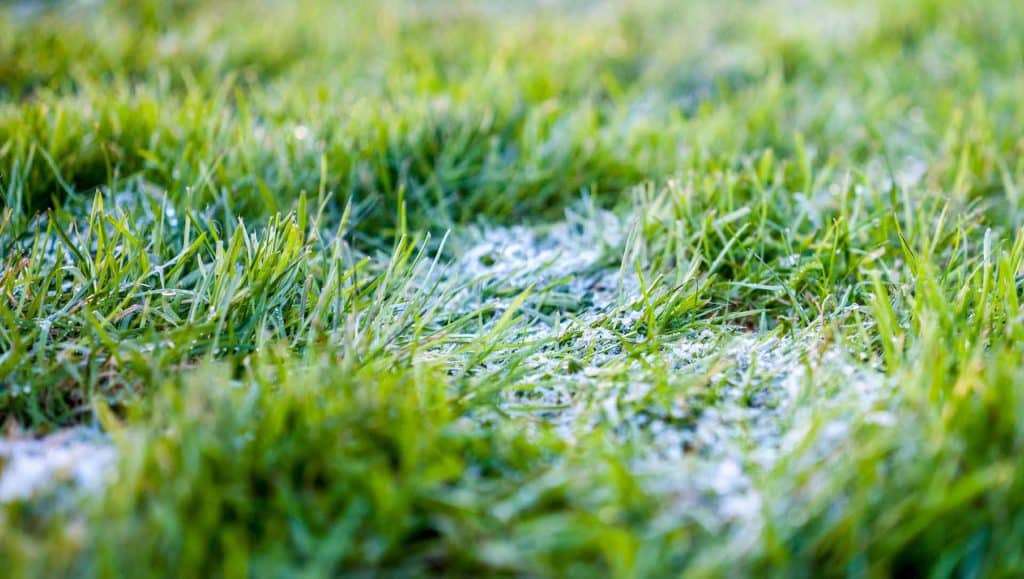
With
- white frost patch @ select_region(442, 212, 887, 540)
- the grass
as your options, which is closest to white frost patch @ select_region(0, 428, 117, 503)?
the grass

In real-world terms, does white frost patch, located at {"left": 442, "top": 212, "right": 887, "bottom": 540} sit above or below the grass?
below

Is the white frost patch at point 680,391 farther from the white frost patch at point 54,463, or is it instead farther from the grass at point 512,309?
the white frost patch at point 54,463

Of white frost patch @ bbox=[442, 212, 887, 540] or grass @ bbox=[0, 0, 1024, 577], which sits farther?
white frost patch @ bbox=[442, 212, 887, 540]

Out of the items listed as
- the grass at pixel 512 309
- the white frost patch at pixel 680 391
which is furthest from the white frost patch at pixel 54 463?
the white frost patch at pixel 680 391

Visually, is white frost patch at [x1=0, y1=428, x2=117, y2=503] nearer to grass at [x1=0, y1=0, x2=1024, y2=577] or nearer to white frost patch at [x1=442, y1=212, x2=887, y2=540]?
grass at [x1=0, y1=0, x2=1024, y2=577]

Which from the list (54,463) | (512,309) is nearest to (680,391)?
(512,309)

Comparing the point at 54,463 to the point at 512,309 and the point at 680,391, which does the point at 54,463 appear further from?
the point at 680,391
